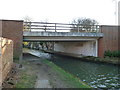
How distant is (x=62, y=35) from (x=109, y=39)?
6.31 m

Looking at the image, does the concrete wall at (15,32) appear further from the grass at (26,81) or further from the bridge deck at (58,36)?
the grass at (26,81)

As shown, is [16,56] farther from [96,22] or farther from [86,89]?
[96,22]

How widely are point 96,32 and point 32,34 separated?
8.26m

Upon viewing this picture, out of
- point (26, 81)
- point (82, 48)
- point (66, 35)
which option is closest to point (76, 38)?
point (66, 35)

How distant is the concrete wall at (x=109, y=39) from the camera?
1821cm

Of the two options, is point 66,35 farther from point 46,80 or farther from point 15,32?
point 46,80

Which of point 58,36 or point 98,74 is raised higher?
point 58,36

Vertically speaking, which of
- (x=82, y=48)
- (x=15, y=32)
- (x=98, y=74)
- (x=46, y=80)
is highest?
(x=15, y=32)

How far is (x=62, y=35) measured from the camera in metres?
17.1

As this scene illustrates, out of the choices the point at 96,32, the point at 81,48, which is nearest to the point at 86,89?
the point at 96,32

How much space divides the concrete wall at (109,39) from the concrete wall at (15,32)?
10.3 metres

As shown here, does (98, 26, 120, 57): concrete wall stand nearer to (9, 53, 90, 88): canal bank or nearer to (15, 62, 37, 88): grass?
(9, 53, 90, 88): canal bank

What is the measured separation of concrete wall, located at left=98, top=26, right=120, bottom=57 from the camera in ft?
59.7

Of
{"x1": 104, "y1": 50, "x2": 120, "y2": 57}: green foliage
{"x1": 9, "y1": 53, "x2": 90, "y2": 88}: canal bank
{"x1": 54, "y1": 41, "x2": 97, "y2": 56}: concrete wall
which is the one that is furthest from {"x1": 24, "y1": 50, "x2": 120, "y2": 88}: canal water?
{"x1": 54, "y1": 41, "x2": 97, "y2": 56}: concrete wall
